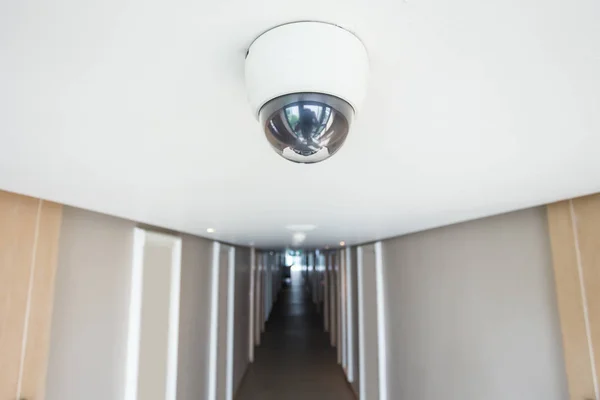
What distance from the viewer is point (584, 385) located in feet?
5.86

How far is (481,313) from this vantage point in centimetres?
266

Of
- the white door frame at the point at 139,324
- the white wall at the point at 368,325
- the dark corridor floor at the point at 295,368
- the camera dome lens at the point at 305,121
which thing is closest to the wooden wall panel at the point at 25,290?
the white door frame at the point at 139,324

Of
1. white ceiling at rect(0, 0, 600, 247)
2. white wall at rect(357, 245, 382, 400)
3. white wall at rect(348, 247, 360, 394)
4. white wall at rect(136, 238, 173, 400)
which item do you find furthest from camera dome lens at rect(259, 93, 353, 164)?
white wall at rect(348, 247, 360, 394)

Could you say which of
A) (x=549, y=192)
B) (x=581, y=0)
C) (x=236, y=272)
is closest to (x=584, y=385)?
(x=549, y=192)

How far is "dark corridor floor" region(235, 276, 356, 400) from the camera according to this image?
19.8 feet

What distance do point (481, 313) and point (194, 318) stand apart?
9.12 ft

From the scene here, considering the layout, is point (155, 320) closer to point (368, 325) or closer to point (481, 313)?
point (481, 313)

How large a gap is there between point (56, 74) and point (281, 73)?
1.45 ft

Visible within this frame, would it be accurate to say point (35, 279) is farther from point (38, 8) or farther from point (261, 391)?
point (261, 391)

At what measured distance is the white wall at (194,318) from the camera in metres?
3.53

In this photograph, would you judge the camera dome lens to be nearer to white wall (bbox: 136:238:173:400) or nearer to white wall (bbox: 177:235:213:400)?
white wall (bbox: 136:238:173:400)

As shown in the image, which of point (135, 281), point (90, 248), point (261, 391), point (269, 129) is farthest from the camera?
point (261, 391)

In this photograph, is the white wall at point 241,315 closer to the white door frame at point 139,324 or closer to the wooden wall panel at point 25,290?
the white door frame at point 139,324

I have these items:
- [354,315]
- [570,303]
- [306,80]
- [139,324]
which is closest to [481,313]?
[570,303]
